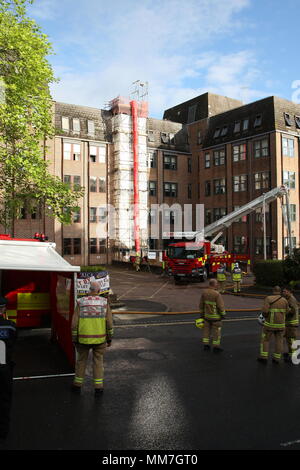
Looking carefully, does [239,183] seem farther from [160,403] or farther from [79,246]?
[160,403]

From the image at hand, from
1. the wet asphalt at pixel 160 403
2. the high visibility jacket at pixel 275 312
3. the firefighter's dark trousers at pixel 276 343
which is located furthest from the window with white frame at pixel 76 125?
the firefighter's dark trousers at pixel 276 343

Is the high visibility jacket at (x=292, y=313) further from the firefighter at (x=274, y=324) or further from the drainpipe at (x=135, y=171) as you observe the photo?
the drainpipe at (x=135, y=171)

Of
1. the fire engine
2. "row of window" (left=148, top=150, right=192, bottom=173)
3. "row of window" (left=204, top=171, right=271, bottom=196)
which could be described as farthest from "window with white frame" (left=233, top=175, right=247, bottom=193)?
the fire engine

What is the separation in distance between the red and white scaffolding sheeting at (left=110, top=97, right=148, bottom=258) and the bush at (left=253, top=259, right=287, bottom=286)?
64.0ft

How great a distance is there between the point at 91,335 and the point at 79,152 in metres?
34.4

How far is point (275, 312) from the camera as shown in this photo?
875cm

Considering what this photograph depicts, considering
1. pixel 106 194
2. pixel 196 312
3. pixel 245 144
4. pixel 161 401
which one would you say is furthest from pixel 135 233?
pixel 161 401

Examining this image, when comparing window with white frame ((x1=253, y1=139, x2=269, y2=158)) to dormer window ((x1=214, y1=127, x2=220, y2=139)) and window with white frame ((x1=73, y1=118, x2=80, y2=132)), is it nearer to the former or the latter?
dormer window ((x1=214, y1=127, x2=220, y2=139))

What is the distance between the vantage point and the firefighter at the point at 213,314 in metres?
9.71

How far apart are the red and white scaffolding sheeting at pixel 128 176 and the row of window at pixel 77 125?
238 centimetres

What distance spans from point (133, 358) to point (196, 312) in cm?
642

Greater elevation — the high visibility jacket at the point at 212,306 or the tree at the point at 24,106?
the tree at the point at 24,106

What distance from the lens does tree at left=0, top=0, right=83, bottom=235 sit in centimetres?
1727

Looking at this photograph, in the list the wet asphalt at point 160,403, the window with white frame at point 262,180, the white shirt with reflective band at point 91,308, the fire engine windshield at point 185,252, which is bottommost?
the wet asphalt at point 160,403
